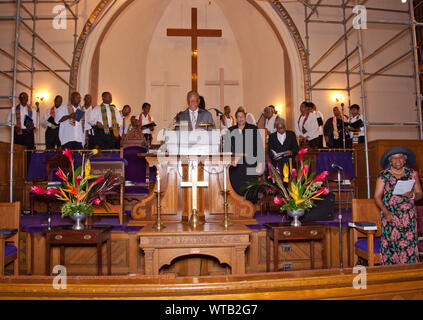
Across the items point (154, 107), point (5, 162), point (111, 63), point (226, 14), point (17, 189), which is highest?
point (226, 14)

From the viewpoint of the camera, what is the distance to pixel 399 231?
3.20 m

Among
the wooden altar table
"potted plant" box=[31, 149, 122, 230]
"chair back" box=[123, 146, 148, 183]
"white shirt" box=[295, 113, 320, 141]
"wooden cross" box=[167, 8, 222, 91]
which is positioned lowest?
the wooden altar table

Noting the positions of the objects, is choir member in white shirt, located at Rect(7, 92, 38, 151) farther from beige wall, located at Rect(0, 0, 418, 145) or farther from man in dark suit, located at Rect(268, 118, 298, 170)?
man in dark suit, located at Rect(268, 118, 298, 170)

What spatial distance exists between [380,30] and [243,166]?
24.1ft

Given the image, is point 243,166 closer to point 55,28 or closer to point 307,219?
point 307,219

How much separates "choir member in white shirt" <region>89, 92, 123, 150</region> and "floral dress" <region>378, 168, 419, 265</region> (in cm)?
596

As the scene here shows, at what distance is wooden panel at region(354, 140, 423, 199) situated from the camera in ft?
18.8

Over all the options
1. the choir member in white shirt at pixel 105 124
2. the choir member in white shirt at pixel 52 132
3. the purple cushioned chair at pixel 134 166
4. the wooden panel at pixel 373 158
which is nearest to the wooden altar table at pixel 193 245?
the purple cushioned chair at pixel 134 166

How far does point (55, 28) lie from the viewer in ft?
Result: 30.2

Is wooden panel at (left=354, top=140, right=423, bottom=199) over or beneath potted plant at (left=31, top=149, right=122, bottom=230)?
over

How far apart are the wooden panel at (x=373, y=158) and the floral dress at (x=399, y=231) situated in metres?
2.83

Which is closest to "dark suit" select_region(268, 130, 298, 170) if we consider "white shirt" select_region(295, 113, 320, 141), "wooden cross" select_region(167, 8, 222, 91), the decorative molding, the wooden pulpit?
the wooden pulpit

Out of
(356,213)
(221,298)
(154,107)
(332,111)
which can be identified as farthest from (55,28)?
(221,298)

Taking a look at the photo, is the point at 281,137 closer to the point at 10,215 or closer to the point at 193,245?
the point at 193,245
